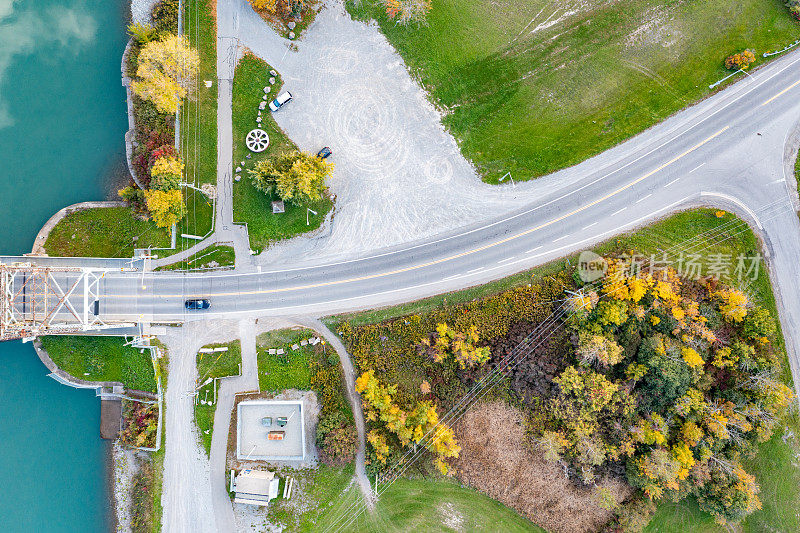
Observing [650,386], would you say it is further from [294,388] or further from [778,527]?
[294,388]

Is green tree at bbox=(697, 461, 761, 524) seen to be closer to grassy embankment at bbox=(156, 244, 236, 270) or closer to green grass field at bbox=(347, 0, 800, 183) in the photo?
green grass field at bbox=(347, 0, 800, 183)

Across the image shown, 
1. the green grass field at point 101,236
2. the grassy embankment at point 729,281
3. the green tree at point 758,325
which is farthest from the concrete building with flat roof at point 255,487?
the green tree at point 758,325

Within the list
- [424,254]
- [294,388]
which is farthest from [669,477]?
[294,388]

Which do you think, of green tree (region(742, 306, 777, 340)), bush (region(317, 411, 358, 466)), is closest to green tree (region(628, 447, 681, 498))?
green tree (region(742, 306, 777, 340))

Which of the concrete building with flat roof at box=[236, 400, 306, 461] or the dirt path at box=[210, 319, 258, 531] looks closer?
the concrete building with flat roof at box=[236, 400, 306, 461]

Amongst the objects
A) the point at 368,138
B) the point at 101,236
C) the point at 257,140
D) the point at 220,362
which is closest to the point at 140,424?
the point at 220,362

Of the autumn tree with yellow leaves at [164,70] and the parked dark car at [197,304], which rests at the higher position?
the autumn tree with yellow leaves at [164,70]

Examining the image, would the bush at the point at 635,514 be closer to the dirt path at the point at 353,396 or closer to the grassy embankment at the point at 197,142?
the dirt path at the point at 353,396
